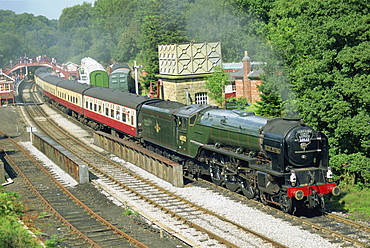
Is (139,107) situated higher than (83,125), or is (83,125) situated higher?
(139,107)

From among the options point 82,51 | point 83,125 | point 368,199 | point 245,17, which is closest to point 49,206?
point 368,199

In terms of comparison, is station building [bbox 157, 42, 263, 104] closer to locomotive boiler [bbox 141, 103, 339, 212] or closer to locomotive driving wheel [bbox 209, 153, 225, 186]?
locomotive boiler [bbox 141, 103, 339, 212]

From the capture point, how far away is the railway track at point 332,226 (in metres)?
13.8

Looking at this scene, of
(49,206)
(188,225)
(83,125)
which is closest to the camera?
(188,225)

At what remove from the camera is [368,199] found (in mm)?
18531

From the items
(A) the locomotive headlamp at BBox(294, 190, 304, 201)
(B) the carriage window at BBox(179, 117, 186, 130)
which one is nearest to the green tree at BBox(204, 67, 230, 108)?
(B) the carriage window at BBox(179, 117, 186, 130)

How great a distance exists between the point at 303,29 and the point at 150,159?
392 inches

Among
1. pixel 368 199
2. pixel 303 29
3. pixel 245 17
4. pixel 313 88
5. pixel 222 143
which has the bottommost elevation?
pixel 368 199

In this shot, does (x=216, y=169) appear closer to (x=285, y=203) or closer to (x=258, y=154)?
(x=258, y=154)

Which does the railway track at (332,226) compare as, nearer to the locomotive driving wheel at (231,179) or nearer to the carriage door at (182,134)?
the locomotive driving wheel at (231,179)

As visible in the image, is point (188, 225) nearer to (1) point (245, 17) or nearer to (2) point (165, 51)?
(2) point (165, 51)

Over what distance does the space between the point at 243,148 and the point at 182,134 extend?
5.00 meters

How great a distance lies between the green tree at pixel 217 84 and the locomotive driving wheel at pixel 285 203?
77.6 feet

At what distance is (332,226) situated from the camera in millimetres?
15273
